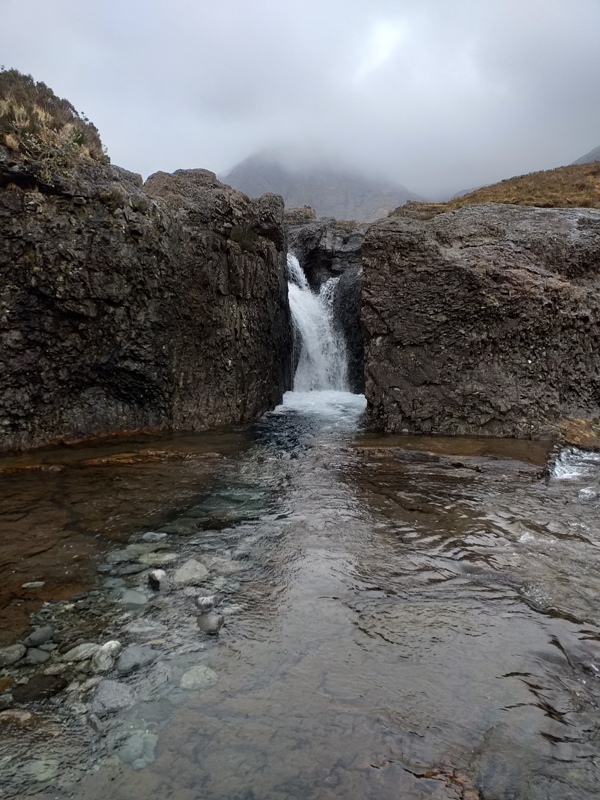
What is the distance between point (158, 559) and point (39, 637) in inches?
57.8

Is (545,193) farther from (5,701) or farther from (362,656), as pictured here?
(5,701)

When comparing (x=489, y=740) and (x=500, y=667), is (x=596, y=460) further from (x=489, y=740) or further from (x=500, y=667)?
(x=489, y=740)

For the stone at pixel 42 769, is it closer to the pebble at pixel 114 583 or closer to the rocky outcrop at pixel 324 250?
the pebble at pixel 114 583

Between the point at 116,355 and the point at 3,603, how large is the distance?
6944mm

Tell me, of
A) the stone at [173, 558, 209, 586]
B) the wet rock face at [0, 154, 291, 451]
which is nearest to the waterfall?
the wet rock face at [0, 154, 291, 451]

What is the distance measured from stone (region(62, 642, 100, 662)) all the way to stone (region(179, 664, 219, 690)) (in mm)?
731

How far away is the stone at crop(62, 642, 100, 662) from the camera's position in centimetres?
375

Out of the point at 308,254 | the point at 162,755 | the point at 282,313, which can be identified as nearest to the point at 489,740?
the point at 162,755

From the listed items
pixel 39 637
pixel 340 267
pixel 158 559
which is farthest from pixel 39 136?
pixel 340 267

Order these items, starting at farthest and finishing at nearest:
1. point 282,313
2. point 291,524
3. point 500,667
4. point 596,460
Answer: point 282,313, point 596,460, point 291,524, point 500,667

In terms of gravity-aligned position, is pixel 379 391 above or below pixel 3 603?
above

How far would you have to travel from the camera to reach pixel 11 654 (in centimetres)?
378

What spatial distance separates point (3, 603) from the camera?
176 inches

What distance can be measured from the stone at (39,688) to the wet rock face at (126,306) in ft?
23.2
